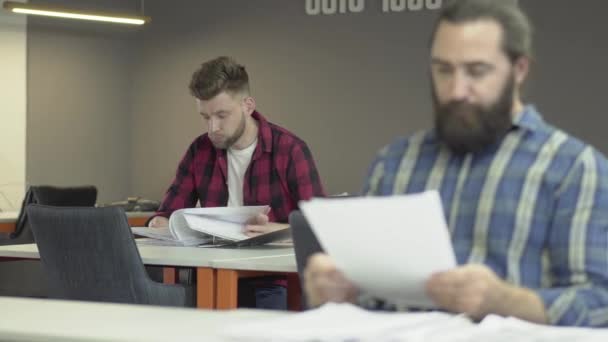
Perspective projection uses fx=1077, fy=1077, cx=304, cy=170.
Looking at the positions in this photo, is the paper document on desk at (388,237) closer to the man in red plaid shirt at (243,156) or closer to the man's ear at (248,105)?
the man in red plaid shirt at (243,156)

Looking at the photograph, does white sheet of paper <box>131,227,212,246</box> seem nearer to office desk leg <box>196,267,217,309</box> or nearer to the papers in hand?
the papers in hand

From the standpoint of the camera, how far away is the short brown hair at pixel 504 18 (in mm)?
2051

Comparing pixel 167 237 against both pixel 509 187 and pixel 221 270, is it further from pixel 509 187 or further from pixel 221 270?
pixel 509 187

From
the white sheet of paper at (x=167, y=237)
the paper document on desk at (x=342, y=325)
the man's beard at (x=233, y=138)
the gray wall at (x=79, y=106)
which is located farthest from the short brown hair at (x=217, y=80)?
the gray wall at (x=79, y=106)

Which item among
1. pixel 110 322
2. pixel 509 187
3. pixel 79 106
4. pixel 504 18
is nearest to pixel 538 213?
pixel 509 187

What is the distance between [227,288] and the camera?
3.59 meters

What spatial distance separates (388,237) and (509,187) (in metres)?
0.41

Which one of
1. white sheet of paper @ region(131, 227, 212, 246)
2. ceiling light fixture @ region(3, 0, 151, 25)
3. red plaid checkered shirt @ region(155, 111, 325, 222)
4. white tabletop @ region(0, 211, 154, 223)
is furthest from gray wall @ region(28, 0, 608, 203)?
white sheet of paper @ region(131, 227, 212, 246)

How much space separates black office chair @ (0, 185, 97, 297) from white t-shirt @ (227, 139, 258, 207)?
88.5 inches

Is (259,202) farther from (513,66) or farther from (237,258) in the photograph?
(513,66)

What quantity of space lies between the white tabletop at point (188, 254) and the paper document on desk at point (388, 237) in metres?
1.54

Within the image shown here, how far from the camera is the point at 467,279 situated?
5.99 feet

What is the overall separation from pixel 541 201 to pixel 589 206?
10 cm

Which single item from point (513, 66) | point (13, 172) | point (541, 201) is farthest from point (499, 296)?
point (13, 172)
